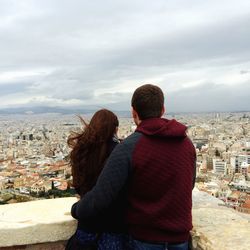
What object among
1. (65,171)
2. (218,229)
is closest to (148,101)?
(218,229)

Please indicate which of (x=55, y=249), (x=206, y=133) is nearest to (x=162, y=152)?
(x=55, y=249)

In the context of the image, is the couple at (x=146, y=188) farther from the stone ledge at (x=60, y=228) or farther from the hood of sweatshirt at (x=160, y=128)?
the stone ledge at (x=60, y=228)

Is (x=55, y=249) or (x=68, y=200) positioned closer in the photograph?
(x=55, y=249)

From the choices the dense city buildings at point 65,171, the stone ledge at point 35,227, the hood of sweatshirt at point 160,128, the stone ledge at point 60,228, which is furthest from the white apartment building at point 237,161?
the hood of sweatshirt at point 160,128

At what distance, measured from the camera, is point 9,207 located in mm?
2555

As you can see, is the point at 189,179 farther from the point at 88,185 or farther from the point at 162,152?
the point at 88,185

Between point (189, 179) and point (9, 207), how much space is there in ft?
3.87

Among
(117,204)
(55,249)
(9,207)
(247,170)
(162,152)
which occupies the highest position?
(162,152)

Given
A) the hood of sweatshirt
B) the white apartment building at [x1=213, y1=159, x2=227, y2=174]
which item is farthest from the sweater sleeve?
the white apartment building at [x1=213, y1=159, x2=227, y2=174]

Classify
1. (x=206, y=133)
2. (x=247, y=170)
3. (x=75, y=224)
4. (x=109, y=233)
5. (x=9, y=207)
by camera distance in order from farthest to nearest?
(x=206, y=133) < (x=247, y=170) < (x=9, y=207) < (x=75, y=224) < (x=109, y=233)

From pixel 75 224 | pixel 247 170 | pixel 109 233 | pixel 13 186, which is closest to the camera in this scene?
pixel 109 233

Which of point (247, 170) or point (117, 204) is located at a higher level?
point (117, 204)

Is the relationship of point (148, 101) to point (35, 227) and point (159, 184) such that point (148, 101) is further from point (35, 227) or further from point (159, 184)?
point (35, 227)

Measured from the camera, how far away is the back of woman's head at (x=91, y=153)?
2.02m
